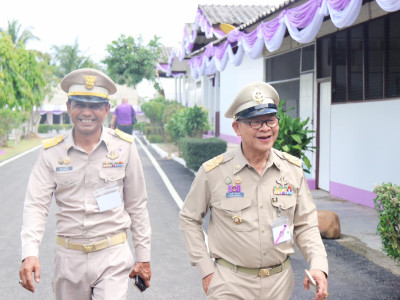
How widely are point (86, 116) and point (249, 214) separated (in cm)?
126

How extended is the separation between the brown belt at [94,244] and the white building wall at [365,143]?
742 cm

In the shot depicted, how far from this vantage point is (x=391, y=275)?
632 cm

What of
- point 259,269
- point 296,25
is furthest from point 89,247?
point 296,25

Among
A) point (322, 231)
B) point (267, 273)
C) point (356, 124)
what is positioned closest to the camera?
point (267, 273)

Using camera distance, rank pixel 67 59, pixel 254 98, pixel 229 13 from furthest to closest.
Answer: pixel 67 59 → pixel 229 13 → pixel 254 98

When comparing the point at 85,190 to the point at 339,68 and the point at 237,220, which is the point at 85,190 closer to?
the point at 237,220

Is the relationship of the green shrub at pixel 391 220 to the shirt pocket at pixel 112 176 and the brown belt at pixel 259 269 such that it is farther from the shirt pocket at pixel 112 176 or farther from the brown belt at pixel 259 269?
the shirt pocket at pixel 112 176

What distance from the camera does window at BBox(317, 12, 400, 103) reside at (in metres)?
10.2

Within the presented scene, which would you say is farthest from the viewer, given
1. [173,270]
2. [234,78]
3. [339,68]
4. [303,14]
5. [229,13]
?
[229,13]

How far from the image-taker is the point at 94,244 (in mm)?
3484

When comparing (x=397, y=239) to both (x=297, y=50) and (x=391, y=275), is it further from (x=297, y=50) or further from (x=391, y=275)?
(x=297, y=50)

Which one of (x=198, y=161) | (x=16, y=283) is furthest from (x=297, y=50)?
(x=16, y=283)

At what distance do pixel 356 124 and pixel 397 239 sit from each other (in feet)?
20.4

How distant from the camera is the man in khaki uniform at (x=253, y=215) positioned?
3.12 meters
